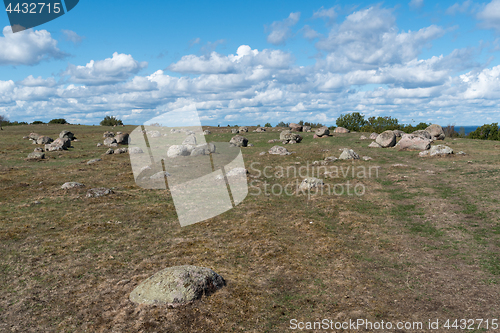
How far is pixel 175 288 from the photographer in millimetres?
7855

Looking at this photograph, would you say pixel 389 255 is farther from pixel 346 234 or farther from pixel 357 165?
pixel 357 165

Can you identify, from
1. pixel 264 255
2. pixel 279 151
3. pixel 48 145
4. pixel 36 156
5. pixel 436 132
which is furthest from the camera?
pixel 436 132

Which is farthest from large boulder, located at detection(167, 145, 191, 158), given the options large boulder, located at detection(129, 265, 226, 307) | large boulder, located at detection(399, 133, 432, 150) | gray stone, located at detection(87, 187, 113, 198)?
large boulder, located at detection(129, 265, 226, 307)

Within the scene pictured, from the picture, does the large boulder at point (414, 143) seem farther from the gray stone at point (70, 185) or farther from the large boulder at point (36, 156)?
the large boulder at point (36, 156)

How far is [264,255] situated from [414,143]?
29.3 metres

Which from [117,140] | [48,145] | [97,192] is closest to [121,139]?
[117,140]

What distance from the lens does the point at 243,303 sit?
8156 millimetres

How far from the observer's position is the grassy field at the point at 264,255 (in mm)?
7641

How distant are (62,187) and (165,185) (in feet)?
21.6

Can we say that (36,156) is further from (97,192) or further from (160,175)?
(97,192)

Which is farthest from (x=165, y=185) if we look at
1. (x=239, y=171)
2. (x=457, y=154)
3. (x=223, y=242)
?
(x=457, y=154)

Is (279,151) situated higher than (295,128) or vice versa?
(295,128)

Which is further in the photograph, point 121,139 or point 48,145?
point 121,139

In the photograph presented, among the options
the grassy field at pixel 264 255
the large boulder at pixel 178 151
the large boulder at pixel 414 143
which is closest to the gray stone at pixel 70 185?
the grassy field at pixel 264 255
